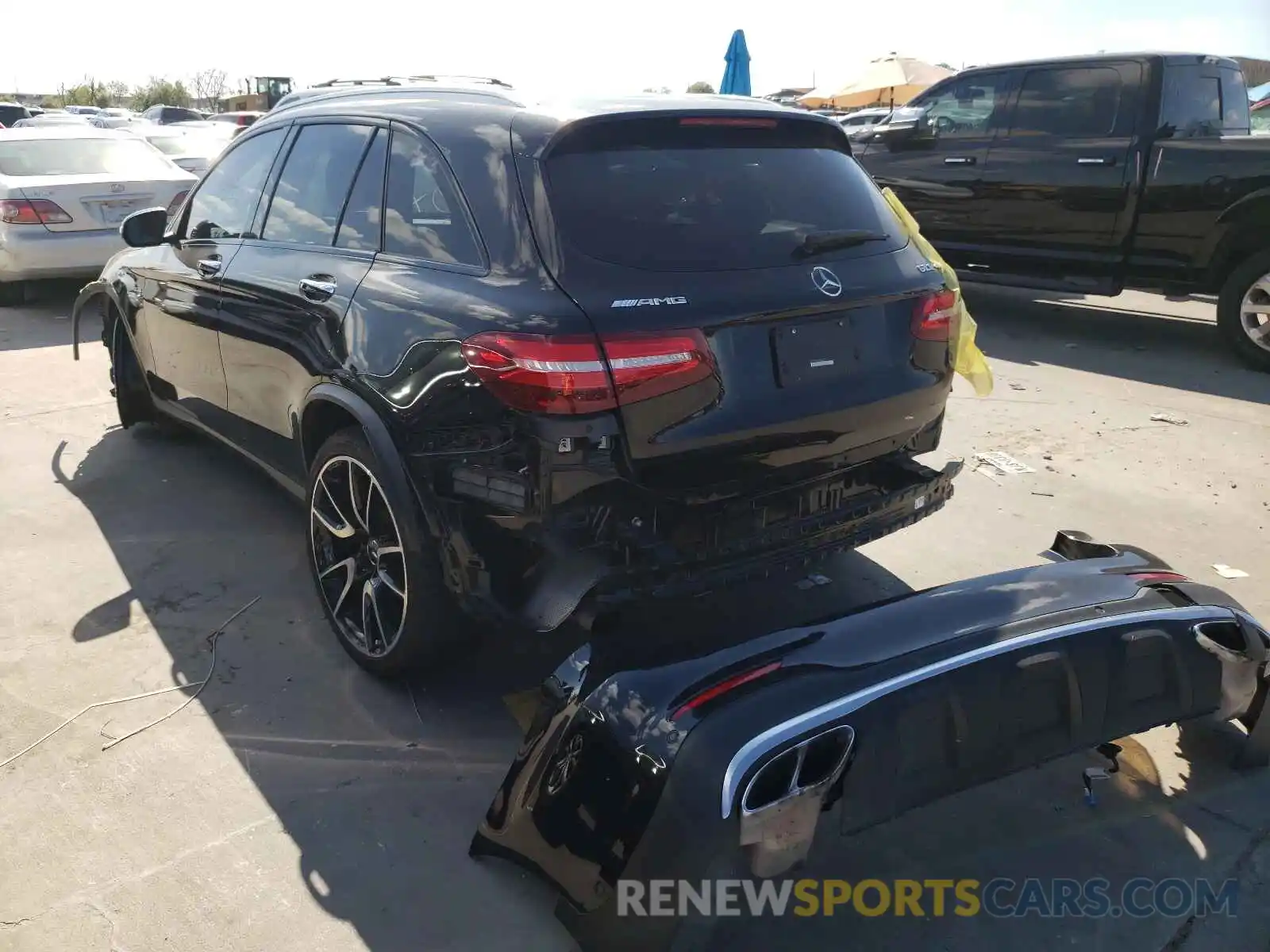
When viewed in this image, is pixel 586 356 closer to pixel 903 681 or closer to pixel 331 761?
pixel 903 681

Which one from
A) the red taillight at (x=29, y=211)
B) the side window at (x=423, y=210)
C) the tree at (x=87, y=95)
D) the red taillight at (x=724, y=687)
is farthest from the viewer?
the tree at (x=87, y=95)

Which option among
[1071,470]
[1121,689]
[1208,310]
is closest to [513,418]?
[1121,689]

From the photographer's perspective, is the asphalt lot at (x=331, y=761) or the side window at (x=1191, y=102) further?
the side window at (x=1191, y=102)

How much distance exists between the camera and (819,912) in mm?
2387

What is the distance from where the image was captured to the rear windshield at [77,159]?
29.8 ft

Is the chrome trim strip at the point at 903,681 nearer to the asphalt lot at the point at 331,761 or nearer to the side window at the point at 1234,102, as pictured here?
the asphalt lot at the point at 331,761

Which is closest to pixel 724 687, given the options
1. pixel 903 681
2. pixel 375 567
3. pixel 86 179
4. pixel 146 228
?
pixel 903 681

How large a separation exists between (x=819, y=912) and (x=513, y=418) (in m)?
1.39

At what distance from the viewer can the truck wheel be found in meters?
6.95

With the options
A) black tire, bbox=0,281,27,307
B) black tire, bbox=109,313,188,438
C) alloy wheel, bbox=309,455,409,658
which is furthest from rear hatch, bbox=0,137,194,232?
alloy wheel, bbox=309,455,409,658

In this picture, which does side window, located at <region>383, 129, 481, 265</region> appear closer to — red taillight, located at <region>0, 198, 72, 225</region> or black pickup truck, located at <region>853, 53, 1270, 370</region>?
black pickup truck, located at <region>853, 53, 1270, 370</region>

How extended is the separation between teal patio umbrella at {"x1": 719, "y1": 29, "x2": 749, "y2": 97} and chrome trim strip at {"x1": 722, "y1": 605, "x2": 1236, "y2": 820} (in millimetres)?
12985

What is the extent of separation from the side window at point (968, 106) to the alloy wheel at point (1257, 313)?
246 centimetres

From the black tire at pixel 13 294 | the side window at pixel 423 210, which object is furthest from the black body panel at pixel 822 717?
the black tire at pixel 13 294
